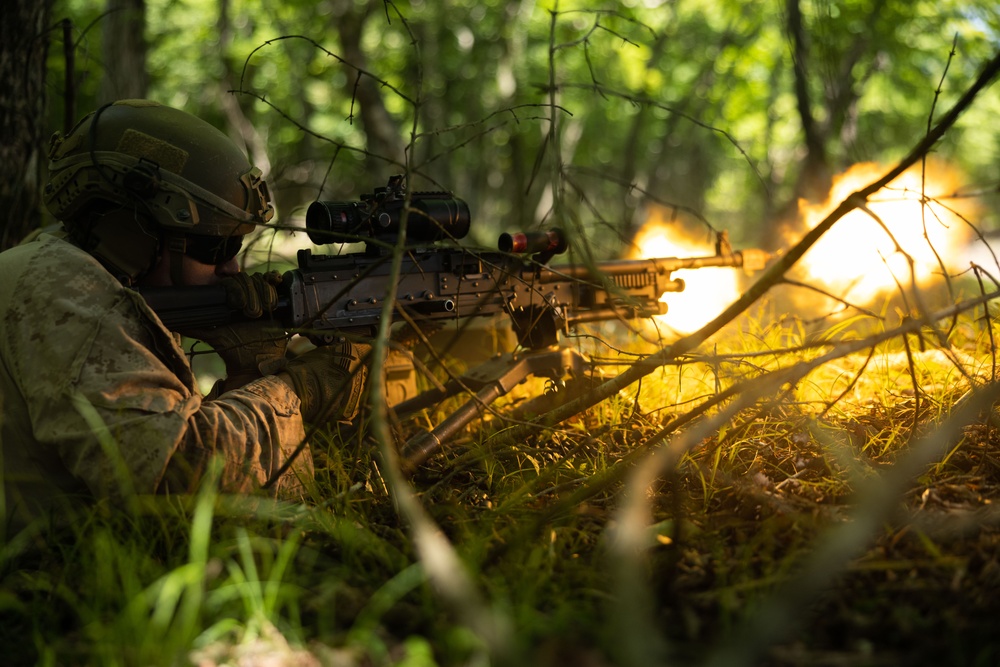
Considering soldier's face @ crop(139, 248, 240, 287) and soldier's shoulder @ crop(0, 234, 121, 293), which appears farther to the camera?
soldier's face @ crop(139, 248, 240, 287)

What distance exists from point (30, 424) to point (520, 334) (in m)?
2.21

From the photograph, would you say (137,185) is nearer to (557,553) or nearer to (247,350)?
(247,350)

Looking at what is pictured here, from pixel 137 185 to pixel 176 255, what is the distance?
0.34 metres

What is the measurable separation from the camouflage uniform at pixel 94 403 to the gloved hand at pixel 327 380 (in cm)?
34

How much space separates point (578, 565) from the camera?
242 cm

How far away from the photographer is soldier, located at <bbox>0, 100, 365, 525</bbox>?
8.80 feet

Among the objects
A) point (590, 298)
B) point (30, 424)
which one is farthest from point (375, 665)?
point (590, 298)

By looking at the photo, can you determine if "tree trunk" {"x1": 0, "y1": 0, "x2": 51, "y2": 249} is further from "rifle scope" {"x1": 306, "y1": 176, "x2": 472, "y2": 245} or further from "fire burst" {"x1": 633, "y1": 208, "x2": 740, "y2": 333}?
"fire burst" {"x1": 633, "y1": 208, "x2": 740, "y2": 333}

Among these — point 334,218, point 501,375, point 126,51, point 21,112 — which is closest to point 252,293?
point 334,218

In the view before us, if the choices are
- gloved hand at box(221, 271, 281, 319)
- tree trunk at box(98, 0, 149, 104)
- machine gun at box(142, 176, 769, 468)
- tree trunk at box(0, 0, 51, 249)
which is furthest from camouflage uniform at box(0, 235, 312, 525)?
tree trunk at box(98, 0, 149, 104)

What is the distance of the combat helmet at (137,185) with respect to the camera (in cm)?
308

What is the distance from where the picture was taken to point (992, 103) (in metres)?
17.8

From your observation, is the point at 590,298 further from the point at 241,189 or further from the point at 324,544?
the point at 324,544

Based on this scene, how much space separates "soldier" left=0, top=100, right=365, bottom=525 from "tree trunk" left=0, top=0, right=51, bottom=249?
1405 mm
